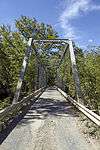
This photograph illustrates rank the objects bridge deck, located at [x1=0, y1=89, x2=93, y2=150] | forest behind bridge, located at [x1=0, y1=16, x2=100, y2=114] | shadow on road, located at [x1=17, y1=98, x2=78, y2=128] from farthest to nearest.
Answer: forest behind bridge, located at [x1=0, y1=16, x2=100, y2=114], shadow on road, located at [x1=17, y1=98, x2=78, y2=128], bridge deck, located at [x1=0, y1=89, x2=93, y2=150]

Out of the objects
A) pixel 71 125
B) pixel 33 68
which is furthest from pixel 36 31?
pixel 71 125

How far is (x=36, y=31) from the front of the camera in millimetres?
58375

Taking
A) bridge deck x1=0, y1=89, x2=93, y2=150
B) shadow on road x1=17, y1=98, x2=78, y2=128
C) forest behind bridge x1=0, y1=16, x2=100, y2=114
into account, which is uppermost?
forest behind bridge x1=0, y1=16, x2=100, y2=114

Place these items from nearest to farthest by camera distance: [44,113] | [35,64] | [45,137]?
[45,137], [44,113], [35,64]

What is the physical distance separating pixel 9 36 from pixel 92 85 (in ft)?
81.7

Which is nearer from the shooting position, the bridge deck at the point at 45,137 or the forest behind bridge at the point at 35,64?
the bridge deck at the point at 45,137

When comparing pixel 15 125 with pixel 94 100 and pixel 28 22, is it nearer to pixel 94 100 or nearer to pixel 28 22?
pixel 94 100

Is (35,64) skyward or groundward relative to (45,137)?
skyward

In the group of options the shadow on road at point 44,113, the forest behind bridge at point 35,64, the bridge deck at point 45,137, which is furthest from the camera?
the forest behind bridge at point 35,64

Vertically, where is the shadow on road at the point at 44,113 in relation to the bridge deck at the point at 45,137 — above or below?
above

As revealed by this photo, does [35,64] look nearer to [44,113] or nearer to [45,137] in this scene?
[44,113]

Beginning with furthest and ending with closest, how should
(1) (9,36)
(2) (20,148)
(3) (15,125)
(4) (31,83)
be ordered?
1. (1) (9,36)
2. (4) (31,83)
3. (3) (15,125)
4. (2) (20,148)

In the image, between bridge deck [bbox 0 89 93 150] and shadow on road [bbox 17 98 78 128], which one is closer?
bridge deck [bbox 0 89 93 150]

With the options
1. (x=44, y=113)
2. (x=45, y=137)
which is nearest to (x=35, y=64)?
(x=44, y=113)
